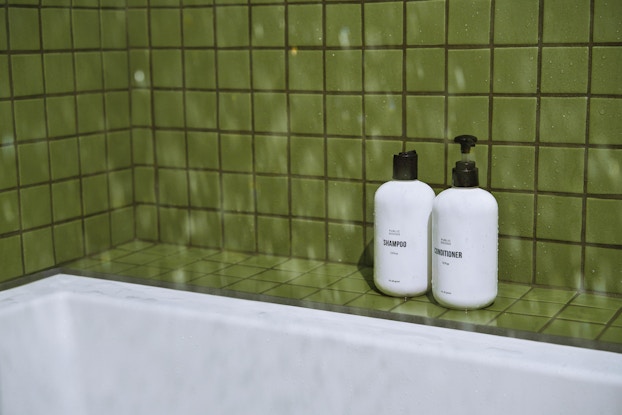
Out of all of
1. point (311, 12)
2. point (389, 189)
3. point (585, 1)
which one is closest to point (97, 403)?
point (389, 189)

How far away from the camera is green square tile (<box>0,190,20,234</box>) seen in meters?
1.44

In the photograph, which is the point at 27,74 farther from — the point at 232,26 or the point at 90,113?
the point at 232,26

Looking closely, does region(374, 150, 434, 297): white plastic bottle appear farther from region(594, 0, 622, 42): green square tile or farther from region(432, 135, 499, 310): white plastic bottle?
region(594, 0, 622, 42): green square tile

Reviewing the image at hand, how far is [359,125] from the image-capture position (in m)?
1.46

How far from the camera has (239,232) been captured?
1613 mm

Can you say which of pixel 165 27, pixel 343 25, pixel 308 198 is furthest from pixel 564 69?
pixel 165 27

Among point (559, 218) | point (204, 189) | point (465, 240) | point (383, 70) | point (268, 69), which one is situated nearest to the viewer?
point (465, 240)

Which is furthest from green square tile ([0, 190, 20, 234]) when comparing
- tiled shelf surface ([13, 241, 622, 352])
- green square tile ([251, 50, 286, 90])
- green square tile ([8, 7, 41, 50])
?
green square tile ([251, 50, 286, 90])

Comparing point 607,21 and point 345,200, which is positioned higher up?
point 607,21

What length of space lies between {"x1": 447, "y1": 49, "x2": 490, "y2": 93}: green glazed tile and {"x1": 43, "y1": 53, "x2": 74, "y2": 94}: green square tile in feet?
2.11

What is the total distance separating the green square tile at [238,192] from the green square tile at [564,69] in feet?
1.78

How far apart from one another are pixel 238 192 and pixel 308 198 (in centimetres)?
14

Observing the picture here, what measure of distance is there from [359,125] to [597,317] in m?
0.48

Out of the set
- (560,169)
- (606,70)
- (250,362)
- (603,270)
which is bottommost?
(250,362)
